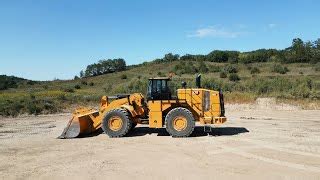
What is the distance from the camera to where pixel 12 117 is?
87.8ft

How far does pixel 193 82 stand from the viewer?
41.4 metres

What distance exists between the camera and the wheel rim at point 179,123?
16.6 meters

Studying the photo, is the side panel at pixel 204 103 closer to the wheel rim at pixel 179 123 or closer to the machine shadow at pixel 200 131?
the wheel rim at pixel 179 123

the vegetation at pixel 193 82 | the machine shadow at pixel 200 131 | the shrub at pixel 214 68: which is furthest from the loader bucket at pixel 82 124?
the shrub at pixel 214 68

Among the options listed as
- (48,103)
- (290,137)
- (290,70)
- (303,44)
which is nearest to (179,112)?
(290,137)

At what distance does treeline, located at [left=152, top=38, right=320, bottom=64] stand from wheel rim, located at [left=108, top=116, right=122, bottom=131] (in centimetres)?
5307

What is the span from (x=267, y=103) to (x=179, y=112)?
15.8m

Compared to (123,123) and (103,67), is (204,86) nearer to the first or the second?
(123,123)

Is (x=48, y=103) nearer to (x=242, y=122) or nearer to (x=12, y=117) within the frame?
(x=12, y=117)

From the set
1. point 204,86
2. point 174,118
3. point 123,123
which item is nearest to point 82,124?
point 123,123

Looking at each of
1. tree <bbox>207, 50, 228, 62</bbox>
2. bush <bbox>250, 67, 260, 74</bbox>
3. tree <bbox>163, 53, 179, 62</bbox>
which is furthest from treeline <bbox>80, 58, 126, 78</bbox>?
bush <bbox>250, 67, 260, 74</bbox>

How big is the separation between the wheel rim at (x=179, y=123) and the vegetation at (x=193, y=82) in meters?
6.45

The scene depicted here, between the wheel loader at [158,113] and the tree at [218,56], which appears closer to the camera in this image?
the wheel loader at [158,113]

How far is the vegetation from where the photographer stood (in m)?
31.9
